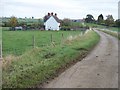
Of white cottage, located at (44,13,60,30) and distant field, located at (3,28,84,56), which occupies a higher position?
white cottage, located at (44,13,60,30)

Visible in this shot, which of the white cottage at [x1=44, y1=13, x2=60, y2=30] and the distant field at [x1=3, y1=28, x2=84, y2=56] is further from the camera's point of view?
the white cottage at [x1=44, y1=13, x2=60, y2=30]

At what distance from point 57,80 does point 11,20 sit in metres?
123

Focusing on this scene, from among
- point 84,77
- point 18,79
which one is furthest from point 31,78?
point 84,77

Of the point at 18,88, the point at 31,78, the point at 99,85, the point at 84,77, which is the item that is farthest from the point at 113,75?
the point at 18,88

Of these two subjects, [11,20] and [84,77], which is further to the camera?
[11,20]

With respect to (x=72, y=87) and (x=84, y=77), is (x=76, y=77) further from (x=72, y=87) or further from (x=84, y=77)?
(x=72, y=87)

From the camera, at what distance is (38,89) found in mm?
9031

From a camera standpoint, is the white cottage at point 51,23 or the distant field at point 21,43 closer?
the distant field at point 21,43

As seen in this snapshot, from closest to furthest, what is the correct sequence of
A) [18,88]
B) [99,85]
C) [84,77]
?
1. [18,88]
2. [99,85]
3. [84,77]

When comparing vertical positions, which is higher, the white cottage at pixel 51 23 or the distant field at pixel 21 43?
the white cottage at pixel 51 23

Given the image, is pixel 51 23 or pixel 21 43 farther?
pixel 51 23

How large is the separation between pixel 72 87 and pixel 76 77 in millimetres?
1728

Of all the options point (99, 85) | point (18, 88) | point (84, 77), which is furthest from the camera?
point (84, 77)

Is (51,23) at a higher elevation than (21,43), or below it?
higher
